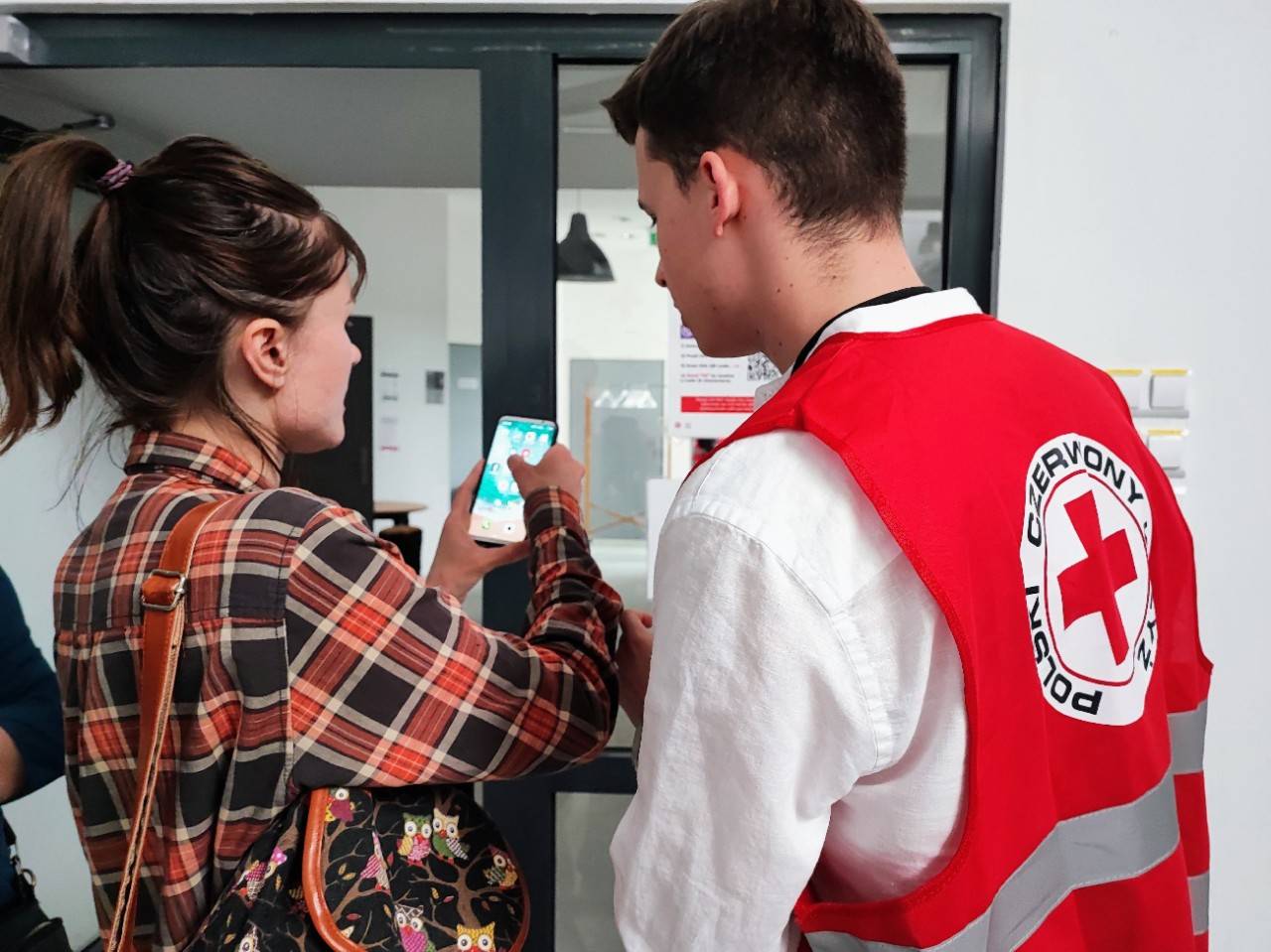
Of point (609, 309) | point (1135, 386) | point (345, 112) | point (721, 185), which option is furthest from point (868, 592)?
point (345, 112)

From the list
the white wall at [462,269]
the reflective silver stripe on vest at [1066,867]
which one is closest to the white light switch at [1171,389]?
the reflective silver stripe on vest at [1066,867]

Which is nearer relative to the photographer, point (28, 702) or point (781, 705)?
point (781, 705)

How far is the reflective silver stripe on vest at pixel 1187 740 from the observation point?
0.64m

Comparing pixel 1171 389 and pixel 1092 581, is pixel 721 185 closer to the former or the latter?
pixel 1092 581

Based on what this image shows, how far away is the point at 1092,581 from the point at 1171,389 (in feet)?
2.18

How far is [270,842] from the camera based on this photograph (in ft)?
1.94

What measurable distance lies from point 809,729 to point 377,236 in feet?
11.9

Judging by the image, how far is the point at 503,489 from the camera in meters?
1.01

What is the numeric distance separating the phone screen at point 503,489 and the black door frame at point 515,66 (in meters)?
0.09

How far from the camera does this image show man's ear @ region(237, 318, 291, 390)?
2.24ft

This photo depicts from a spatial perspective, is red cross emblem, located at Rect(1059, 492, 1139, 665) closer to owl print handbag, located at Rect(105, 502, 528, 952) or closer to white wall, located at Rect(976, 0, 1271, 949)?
owl print handbag, located at Rect(105, 502, 528, 952)

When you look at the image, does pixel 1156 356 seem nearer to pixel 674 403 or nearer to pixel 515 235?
pixel 674 403

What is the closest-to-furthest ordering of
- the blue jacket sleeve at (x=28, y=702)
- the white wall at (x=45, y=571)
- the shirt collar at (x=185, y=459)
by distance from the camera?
the shirt collar at (x=185, y=459), the blue jacket sleeve at (x=28, y=702), the white wall at (x=45, y=571)

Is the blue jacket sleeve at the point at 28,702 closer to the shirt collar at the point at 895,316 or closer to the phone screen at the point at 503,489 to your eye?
the phone screen at the point at 503,489
